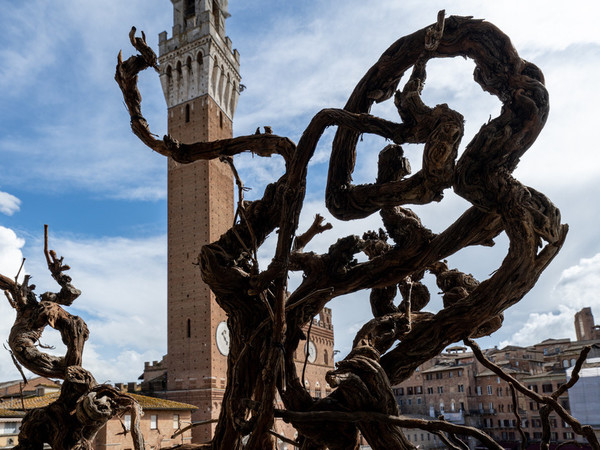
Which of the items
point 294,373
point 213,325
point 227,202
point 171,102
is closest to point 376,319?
point 294,373

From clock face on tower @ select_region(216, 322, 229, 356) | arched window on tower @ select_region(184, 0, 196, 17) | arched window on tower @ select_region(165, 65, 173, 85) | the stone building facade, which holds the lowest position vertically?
the stone building facade

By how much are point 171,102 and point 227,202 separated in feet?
21.7

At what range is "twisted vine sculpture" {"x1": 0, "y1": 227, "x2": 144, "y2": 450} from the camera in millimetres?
1868

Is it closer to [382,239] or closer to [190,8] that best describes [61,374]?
[382,239]

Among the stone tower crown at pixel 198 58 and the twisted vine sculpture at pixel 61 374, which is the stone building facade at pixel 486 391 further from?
the twisted vine sculpture at pixel 61 374

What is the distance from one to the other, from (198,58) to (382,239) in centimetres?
3221

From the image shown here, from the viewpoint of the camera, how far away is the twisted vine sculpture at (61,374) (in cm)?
187

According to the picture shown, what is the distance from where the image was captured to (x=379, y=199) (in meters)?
1.42

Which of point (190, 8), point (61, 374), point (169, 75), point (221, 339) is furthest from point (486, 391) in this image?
point (61, 374)

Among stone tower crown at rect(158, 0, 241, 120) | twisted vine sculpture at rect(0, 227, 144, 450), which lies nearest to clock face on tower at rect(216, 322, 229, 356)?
stone tower crown at rect(158, 0, 241, 120)

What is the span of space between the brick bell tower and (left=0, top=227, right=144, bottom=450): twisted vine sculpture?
2369 centimetres

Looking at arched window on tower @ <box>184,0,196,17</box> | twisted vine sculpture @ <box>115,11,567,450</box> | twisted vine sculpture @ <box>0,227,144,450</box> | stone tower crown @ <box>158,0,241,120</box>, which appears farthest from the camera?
arched window on tower @ <box>184,0,196,17</box>

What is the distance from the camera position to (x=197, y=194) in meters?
30.4

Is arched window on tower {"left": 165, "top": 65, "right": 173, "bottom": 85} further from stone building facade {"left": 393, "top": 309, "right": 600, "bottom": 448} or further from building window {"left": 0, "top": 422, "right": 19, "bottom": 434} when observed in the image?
stone building facade {"left": 393, "top": 309, "right": 600, "bottom": 448}
